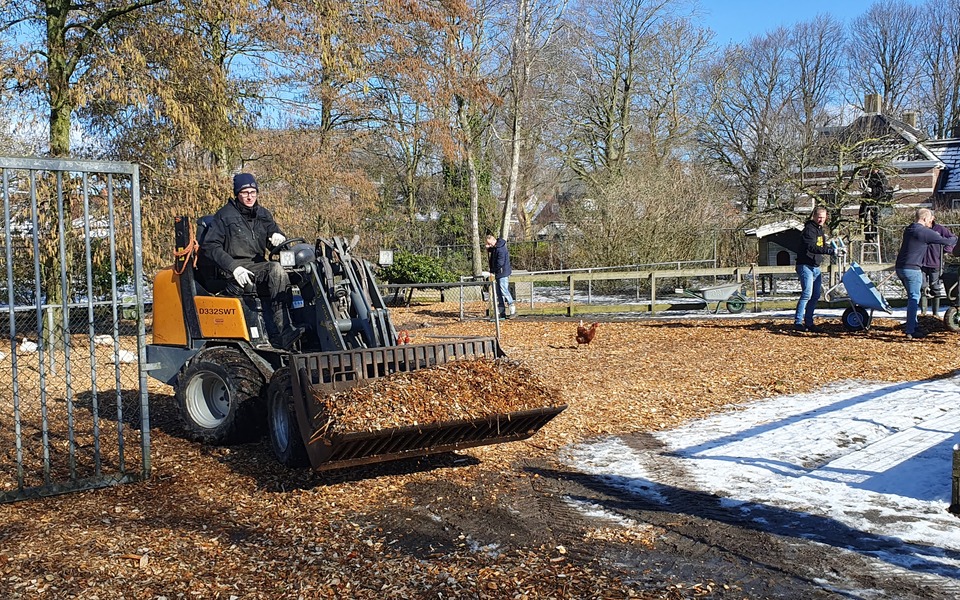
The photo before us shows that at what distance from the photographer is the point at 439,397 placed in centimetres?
580

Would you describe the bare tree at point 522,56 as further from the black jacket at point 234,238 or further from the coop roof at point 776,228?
the black jacket at point 234,238

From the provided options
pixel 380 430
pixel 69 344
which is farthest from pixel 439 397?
pixel 69 344

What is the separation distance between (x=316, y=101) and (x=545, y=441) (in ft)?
48.6

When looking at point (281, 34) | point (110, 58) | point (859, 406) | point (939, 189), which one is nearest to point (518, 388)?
point (859, 406)

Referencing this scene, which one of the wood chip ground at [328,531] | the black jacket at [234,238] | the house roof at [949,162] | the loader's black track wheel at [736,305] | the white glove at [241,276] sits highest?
the house roof at [949,162]

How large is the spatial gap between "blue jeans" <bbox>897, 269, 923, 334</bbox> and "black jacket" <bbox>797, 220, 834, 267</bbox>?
1327mm

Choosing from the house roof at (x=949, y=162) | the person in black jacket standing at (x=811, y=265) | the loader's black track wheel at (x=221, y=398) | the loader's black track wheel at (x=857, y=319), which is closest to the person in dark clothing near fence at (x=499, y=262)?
the person in black jacket standing at (x=811, y=265)

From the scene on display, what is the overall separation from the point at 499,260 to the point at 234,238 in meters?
11.3

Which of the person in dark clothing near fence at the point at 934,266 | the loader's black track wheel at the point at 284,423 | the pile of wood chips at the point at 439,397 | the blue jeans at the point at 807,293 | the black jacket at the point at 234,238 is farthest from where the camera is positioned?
the blue jeans at the point at 807,293

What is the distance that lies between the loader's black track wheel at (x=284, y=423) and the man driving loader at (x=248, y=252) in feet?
2.12

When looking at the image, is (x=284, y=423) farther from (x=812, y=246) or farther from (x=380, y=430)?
(x=812, y=246)

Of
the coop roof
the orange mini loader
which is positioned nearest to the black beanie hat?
the orange mini loader

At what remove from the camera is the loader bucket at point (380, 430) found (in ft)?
18.1

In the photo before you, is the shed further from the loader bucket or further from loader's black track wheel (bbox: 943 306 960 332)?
the loader bucket
